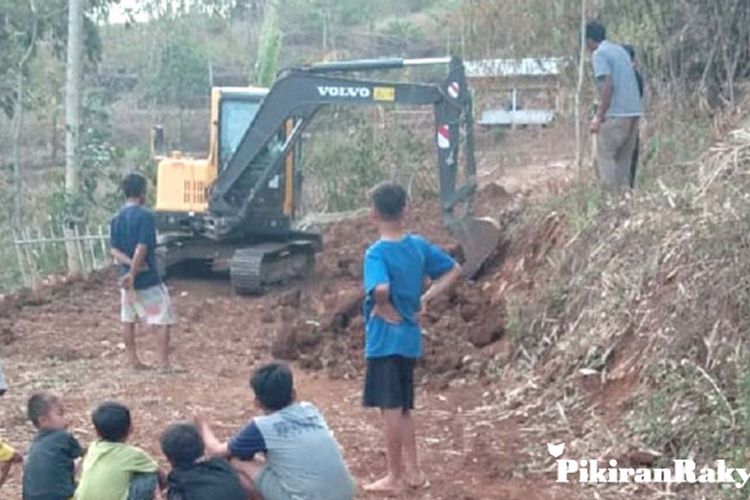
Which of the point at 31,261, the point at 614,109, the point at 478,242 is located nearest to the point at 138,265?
the point at 478,242

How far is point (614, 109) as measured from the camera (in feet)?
43.4

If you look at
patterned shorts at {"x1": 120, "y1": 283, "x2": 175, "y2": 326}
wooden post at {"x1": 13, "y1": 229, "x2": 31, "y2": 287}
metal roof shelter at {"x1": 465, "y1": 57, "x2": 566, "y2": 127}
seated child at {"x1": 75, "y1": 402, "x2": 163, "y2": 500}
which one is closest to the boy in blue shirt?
seated child at {"x1": 75, "y1": 402, "x2": 163, "y2": 500}

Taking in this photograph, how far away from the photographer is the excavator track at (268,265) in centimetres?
1717

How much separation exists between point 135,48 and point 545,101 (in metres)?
19.6

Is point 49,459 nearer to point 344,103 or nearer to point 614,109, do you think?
point 614,109

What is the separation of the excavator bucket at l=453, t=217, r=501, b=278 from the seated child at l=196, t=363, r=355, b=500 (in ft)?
27.4

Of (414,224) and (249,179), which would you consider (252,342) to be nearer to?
(249,179)

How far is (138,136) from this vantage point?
3841 cm

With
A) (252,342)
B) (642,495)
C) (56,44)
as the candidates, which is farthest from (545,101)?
(642,495)

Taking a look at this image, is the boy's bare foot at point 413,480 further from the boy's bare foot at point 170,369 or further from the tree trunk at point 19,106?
the tree trunk at point 19,106

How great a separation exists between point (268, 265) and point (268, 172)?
1093mm

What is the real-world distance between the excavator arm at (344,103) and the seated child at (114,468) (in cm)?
863

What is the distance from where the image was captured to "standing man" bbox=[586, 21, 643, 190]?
1310 cm

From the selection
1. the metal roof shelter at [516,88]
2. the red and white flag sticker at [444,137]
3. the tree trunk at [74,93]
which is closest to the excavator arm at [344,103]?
the red and white flag sticker at [444,137]
